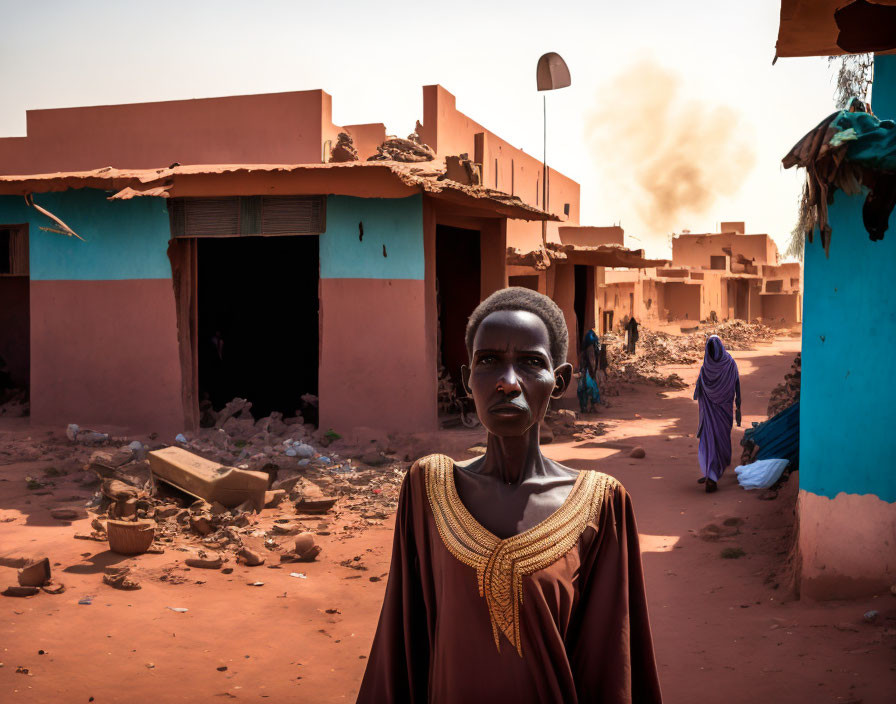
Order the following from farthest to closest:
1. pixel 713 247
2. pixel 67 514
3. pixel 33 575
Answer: pixel 713 247 → pixel 67 514 → pixel 33 575

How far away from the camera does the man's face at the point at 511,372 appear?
1.83 metres

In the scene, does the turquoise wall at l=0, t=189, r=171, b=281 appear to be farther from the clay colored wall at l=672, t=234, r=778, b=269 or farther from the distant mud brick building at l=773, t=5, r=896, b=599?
the clay colored wall at l=672, t=234, r=778, b=269

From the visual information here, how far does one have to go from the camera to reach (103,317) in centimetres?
1169

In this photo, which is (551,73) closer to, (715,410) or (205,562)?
(715,410)

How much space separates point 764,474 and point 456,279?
6.98 meters

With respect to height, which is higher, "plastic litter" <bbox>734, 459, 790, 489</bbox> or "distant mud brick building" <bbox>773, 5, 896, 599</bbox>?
"distant mud brick building" <bbox>773, 5, 896, 599</bbox>

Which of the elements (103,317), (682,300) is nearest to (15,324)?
(103,317)

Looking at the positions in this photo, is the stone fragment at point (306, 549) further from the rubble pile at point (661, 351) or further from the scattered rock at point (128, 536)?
the rubble pile at point (661, 351)

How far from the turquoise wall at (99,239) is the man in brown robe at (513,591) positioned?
10243 mm

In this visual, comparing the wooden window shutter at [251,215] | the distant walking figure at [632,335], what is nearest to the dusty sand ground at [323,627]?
the wooden window shutter at [251,215]

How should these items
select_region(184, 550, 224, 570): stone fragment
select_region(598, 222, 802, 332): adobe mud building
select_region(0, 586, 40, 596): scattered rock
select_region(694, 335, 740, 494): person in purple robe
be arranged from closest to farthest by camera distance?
select_region(0, 586, 40, 596): scattered rock
select_region(184, 550, 224, 570): stone fragment
select_region(694, 335, 740, 494): person in purple robe
select_region(598, 222, 802, 332): adobe mud building

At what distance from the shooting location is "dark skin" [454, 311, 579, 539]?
72.6 inches

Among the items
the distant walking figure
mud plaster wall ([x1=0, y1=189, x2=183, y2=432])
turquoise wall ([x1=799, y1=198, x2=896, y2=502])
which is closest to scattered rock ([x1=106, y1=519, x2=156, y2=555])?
mud plaster wall ([x1=0, y1=189, x2=183, y2=432])

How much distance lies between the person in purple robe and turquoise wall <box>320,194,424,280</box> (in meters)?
3.76
